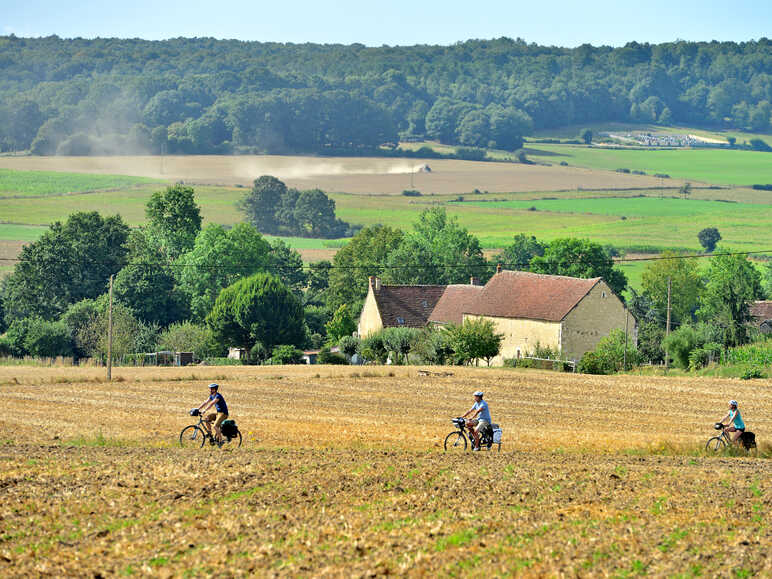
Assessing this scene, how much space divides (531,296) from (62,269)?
2011 inches

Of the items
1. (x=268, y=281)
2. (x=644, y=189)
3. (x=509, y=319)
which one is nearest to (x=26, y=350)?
(x=268, y=281)

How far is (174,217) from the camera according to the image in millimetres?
120000

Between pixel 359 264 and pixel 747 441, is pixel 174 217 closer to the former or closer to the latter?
pixel 359 264

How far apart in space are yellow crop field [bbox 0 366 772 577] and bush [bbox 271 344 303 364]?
4080 centimetres

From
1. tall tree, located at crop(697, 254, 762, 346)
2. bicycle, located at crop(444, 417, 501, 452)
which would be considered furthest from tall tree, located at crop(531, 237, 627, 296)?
bicycle, located at crop(444, 417, 501, 452)

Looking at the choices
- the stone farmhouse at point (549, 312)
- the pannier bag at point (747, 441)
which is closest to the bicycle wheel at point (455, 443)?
the pannier bag at point (747, 441)

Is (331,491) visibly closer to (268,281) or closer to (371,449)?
(371,449)

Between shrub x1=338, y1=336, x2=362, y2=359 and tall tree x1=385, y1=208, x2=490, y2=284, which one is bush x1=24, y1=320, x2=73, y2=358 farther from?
tall tree x1=385, y1=208, x2=490, y2=284

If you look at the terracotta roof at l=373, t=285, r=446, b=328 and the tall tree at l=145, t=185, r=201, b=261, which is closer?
the terracotta roof at l=373, t=285, r=446, b=328

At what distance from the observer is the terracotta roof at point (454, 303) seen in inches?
3201

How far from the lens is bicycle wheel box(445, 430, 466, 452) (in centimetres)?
2912

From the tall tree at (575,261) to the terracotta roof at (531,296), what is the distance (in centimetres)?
2423

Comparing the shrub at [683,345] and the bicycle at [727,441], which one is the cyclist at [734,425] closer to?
the bicycle at [727,441]

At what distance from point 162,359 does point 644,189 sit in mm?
123496
